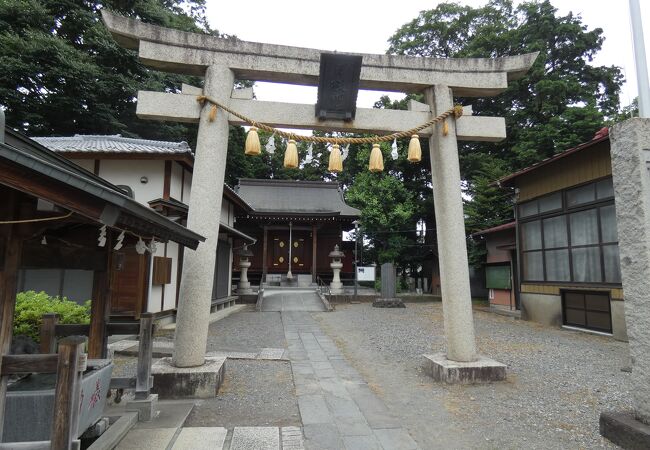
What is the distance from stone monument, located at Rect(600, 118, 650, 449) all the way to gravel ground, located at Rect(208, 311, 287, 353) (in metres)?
6.34

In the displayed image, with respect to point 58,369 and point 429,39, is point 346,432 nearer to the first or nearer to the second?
point 58,369

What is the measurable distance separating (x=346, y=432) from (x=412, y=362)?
11.6 ft

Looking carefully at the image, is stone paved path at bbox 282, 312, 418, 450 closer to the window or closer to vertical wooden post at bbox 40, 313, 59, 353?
vertical wooden post at bbox 40, 313, 59, 353

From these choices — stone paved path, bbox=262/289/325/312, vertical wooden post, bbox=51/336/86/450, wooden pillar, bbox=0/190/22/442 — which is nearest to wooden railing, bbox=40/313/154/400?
wooden pillar, bbox=0/190/22/442

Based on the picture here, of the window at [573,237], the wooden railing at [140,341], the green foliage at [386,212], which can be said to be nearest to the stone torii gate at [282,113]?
the wooden railing at [140,341]

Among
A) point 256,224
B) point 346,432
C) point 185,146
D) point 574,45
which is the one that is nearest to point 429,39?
point 574,45

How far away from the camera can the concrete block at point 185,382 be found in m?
4.97

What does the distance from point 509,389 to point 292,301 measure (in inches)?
503

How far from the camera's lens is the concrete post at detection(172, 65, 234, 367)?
5273mm

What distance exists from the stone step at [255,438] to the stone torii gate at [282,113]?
5.28 feet

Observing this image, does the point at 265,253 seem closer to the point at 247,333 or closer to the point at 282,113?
the point at 247,333

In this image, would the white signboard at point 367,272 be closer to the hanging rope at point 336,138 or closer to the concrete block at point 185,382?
the hanging rope at point 336,138

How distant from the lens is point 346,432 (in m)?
4.06

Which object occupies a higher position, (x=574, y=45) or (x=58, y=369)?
(x=574, y=45)
